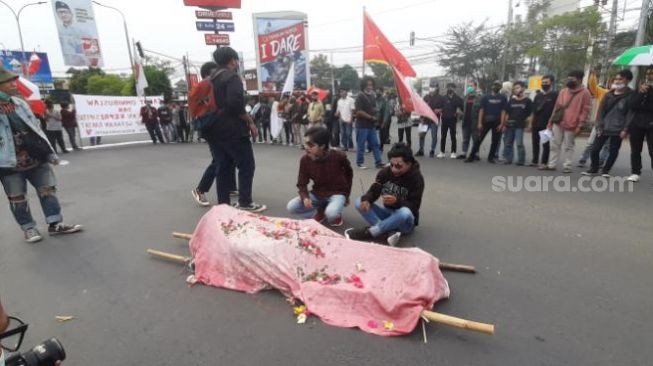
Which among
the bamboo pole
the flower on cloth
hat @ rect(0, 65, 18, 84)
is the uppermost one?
hat @ rect(0, 65, 18, 84)

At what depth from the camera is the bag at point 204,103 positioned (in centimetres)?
446

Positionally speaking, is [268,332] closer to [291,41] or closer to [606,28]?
[291,41]

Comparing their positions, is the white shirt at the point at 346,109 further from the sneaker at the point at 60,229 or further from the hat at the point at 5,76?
the hat at the point at 5,76

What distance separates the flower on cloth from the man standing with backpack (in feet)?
8.26

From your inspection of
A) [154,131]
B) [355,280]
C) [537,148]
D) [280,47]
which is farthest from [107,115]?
[355,280]

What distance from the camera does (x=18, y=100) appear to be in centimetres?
380

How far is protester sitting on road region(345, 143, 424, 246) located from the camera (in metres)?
3.70

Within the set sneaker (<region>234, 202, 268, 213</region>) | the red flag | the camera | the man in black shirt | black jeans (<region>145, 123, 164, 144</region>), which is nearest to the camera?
the camera

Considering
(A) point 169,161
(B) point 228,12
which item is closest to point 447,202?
(A) point 169,161

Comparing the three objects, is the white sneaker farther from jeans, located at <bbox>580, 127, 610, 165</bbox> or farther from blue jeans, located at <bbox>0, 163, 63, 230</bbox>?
blue jeans, located at <bbox>0, 163, 63, 230</bbox>

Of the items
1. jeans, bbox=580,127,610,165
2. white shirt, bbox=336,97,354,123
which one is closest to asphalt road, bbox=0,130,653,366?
jeans, bbox=580,127,610,165

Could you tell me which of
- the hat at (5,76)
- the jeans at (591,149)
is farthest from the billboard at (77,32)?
the jeans at (591,149)

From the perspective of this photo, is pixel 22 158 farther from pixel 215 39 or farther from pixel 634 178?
pixel 634 178

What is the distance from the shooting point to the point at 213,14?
10.7 metres
